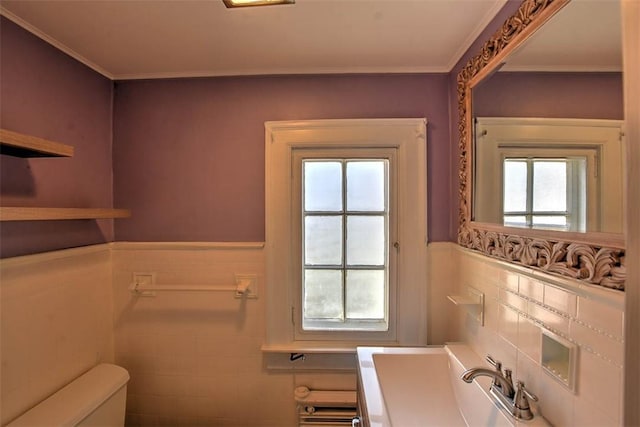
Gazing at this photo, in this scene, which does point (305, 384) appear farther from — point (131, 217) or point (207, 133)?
point (207, 133)

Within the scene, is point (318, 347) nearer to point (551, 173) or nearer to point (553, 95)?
point (551, 173)

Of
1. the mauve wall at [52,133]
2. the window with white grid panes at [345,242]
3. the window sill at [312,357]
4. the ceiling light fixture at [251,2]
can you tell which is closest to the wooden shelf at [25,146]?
the mauve wall at [52,133]

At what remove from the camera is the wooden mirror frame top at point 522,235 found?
62 centimetres

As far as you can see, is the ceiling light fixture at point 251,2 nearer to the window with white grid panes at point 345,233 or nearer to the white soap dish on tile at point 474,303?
the window with white grid panes at point 345,233

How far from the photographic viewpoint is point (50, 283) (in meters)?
1.19

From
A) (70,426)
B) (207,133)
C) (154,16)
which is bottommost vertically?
(70,426)

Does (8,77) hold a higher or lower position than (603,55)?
higher

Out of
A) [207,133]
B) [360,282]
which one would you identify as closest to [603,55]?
[360,282]

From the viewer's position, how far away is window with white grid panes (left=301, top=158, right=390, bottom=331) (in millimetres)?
1485

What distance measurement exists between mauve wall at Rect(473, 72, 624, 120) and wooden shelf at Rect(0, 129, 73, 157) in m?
1.65

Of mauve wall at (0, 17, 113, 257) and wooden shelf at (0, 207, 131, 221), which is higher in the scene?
mauve wall at (0, 17, 113, 257)

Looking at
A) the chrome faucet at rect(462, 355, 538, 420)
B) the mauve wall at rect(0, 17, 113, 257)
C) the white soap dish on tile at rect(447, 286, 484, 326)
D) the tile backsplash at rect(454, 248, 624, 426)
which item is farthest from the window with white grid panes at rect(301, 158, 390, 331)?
the mauve wall at rect(0, 17, 113, 257)

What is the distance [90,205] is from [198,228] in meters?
0.54

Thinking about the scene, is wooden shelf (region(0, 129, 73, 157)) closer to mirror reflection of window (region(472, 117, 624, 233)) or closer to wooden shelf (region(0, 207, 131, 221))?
wooden shelf (region(0, 207, 131, 221))
